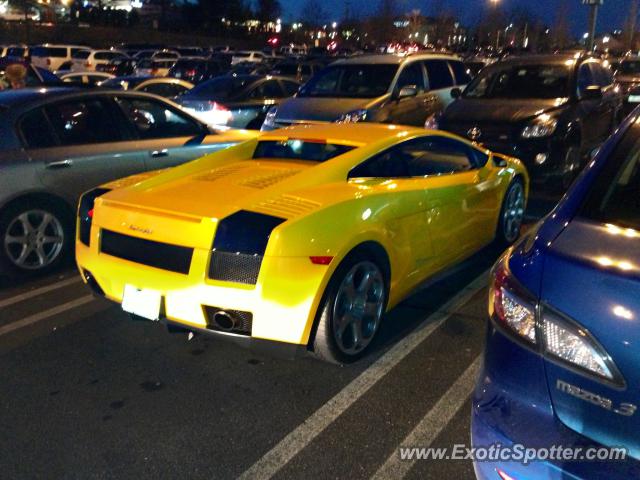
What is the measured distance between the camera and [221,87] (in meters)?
12.1

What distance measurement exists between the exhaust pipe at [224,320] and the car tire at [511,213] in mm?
3133

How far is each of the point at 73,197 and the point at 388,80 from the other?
19.8 feet

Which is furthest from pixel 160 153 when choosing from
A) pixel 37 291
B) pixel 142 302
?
pixel 142 302

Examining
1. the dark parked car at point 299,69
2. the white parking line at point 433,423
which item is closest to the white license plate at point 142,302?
the white parking line at point 433,423

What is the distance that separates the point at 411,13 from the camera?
5862 centimetres

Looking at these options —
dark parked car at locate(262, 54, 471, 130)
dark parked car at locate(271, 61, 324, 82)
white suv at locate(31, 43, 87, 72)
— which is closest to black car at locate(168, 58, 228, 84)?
dark parked car at locate(271, 61, 324, 82)

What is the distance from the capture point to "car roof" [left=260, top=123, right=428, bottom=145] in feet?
14.8

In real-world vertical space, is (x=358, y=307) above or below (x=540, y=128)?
below

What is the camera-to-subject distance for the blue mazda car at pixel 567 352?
1.82 meters

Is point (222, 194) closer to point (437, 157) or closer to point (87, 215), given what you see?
point (87, 215)

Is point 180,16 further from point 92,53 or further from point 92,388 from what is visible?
point 92,388

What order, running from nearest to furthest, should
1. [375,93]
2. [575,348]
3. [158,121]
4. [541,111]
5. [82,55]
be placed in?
[575,348], [158,121], [541,111], [375,93], [82,55]

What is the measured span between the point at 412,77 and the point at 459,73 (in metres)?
1.74

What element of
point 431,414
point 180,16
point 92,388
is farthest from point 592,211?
point 180,16
